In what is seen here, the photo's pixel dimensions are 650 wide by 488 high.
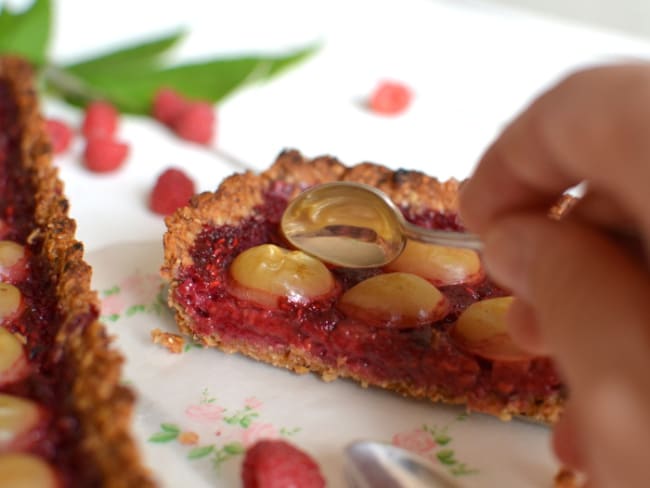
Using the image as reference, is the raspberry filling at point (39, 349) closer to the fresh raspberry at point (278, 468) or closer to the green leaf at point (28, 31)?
the fresh raspberry at point (278, 468)

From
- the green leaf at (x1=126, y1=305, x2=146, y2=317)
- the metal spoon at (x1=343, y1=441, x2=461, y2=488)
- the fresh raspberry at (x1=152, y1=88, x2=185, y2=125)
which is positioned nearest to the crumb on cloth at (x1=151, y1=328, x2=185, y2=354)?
the green leaf at (x1=126, y1=305, x2=146, y2=317)

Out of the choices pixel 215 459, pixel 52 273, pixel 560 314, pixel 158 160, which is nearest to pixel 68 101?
pixel 158 160

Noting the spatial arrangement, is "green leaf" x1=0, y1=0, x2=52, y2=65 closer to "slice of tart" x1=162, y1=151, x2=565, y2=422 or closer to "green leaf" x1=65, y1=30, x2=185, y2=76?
"green leaf" x1=65, y1=30, x2=185, y2=76

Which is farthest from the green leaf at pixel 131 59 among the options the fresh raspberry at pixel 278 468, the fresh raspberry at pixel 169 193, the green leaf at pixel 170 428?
the fresh raspberry at pixel 278 468

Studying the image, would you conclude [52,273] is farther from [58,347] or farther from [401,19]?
[401,19]

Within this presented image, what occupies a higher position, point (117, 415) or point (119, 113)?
point (119, 113)

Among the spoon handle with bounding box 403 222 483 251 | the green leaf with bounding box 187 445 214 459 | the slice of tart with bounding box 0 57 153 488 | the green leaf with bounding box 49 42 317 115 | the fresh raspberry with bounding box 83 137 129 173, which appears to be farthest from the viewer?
the green leaf with bounding box 49 42 317 115
